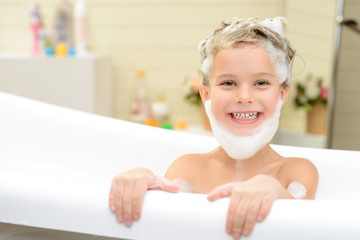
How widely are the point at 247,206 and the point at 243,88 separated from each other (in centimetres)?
37

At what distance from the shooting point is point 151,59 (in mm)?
3195

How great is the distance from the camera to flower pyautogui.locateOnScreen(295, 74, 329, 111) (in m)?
2.85

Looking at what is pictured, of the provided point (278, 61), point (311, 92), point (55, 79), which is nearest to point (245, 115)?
point (278, 61)

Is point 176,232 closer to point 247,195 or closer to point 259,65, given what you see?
point 247,195

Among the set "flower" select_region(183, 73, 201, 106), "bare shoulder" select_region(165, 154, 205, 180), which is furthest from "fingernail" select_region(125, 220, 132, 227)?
"flower" select_region(183, 73, 201, 106)

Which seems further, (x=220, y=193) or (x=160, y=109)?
(x=160, y=109)

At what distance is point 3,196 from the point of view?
972 mm

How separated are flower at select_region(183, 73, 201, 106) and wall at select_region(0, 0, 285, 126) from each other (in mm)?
138

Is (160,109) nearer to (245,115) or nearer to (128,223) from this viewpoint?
(245,115)

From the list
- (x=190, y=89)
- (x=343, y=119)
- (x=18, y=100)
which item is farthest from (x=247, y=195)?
(x=190, y=89)

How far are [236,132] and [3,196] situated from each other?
0.55 m

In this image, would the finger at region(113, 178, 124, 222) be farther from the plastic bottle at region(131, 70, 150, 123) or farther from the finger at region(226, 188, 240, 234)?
the plastic bottle at region(131, 70, 150, 123)

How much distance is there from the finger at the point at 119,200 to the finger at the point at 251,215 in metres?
0.23

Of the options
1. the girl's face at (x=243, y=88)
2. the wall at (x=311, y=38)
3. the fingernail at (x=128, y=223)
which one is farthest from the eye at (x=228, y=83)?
the wall at (x=311, y=38)
